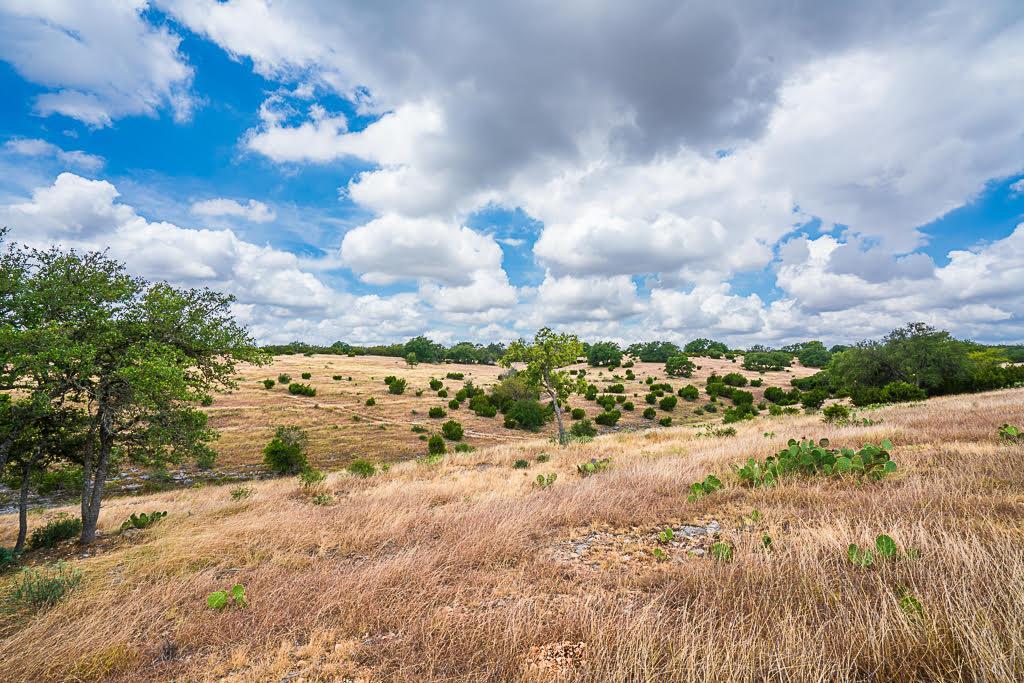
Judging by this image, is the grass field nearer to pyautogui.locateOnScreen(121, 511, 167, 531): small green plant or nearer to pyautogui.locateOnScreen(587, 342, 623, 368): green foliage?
pyautogui.locateOnScreen(121, 511, 167, 531): small green plant

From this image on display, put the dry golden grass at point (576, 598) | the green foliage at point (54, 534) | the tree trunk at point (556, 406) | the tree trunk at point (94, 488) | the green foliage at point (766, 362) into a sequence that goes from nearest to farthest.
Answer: the dry golden grass at point (576, 598) → the tree trunk at point (94, 488) → the green foliage at point (54, 534) → the tree trunk at point (556, 406) → the green foliage at point (766, 362)

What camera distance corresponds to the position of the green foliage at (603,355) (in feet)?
279

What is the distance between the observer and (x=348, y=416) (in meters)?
38.1

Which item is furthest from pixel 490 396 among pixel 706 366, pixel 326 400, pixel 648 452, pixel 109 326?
pixel 706 366

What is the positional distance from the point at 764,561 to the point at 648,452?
1137cm

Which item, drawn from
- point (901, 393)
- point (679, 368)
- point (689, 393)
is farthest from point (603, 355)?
point (901, 393)

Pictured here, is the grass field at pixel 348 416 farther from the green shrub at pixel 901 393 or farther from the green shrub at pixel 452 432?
the green shrub at pixel 901 393

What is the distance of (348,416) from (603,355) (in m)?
59.1

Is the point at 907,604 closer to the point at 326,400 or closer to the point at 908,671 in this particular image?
the point at 908,671

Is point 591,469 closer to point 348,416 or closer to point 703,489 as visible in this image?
point 703,489

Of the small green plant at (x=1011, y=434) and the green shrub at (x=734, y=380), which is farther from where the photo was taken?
the green shrub at (x=734, y=380)

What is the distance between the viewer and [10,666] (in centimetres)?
418

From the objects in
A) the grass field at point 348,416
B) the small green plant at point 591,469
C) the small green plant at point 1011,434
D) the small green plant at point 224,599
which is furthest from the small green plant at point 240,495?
the small green plant at point 1011,434

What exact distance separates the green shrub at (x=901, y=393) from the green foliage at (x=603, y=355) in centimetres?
4972
